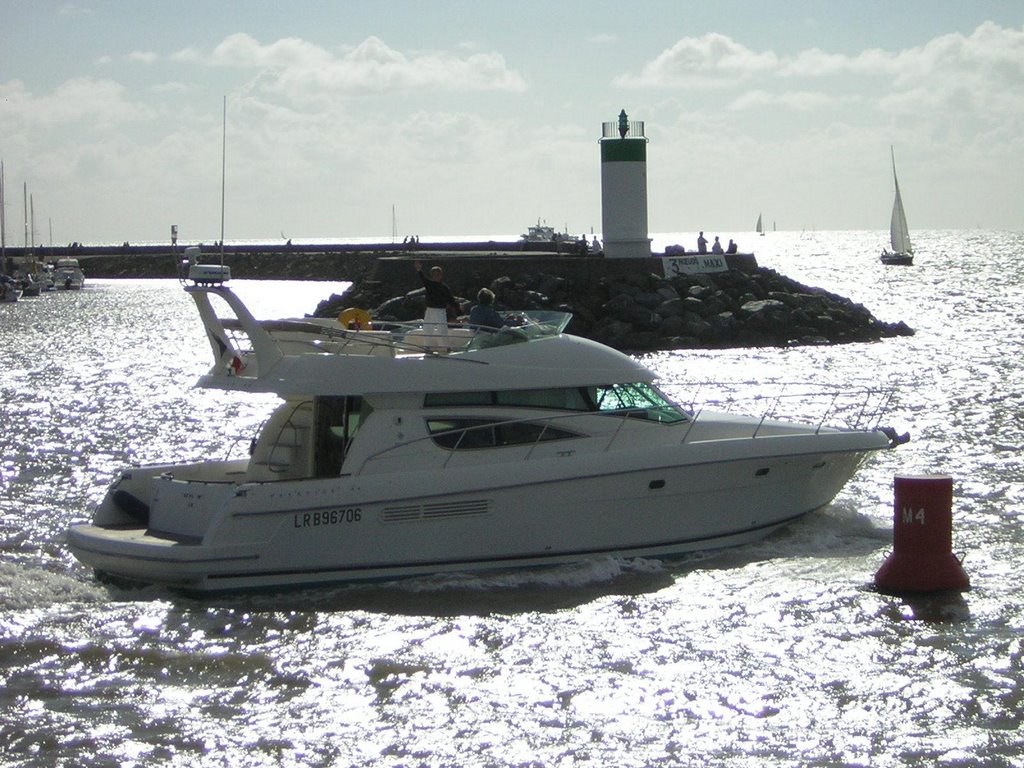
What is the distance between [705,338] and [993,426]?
48.5 feet

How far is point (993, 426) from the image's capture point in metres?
21.3

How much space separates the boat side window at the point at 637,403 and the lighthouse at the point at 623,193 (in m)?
25.4

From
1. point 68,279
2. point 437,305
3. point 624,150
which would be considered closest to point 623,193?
point 624,150

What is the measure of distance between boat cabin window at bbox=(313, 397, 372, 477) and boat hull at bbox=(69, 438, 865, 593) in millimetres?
654

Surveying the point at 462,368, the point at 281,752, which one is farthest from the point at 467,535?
the point at 281,752

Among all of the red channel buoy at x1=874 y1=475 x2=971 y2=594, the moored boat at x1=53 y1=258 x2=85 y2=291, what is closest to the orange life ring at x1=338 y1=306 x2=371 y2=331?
the red channel buoy at x1=874 y1=475 x2=971 y2=594

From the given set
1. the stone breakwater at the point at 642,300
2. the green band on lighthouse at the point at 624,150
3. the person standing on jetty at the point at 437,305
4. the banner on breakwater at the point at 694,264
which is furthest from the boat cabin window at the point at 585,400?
the banner on breakwater at the point at 694,264

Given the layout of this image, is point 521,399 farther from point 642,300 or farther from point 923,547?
point 642,300

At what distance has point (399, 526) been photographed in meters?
11.7

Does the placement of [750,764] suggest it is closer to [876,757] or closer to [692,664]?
[876,757]

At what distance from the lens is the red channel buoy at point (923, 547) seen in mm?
11281

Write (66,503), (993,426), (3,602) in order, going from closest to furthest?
(3,602), (66,503), (993,426)

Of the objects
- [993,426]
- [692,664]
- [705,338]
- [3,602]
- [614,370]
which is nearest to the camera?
[692,664]

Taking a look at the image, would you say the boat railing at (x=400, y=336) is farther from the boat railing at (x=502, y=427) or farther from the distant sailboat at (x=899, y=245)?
the distant sailboat at (x=899, y=245)
